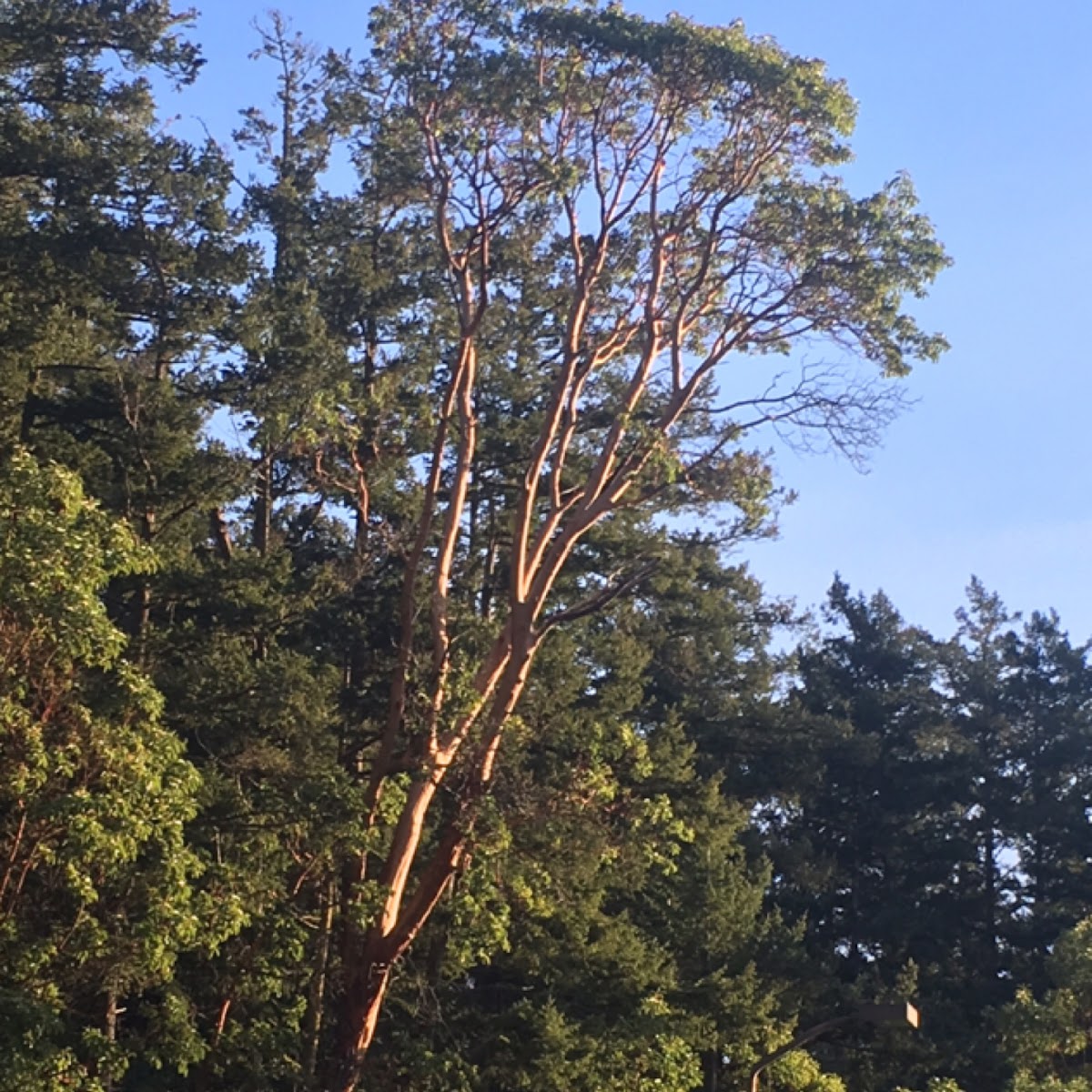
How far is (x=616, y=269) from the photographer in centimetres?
1925

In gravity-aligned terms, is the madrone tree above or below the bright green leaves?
above

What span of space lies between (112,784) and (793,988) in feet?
56.1

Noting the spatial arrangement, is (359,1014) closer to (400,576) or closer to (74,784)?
(74,784)

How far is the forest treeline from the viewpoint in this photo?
1527 centimetres

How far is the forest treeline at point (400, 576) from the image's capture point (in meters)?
15.3

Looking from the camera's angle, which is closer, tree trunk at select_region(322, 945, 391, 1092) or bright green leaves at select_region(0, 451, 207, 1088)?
bright green leaves at select_region(0, 451, 207, 1088)

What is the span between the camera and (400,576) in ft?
82.9

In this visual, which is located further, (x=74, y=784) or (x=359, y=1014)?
(x=359, y=1014)

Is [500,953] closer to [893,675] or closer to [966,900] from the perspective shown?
[966,900]

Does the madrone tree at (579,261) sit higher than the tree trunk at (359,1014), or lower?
higher

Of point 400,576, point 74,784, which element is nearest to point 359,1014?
point 74,784

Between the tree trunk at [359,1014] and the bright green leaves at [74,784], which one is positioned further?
the tree trunk at [359,1014]

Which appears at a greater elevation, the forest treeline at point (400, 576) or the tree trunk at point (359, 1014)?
the forest treeline at point (400, 576)

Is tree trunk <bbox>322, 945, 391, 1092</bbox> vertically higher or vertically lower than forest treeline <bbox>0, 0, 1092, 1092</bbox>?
lower
